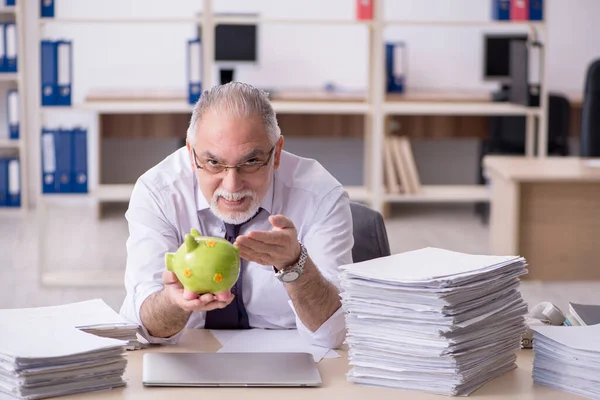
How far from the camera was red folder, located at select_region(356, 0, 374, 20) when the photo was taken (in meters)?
5.34

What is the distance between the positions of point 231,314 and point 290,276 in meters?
0.31

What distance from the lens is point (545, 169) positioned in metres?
4.63

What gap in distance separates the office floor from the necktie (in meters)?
2.37

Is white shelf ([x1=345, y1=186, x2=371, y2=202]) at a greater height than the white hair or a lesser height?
lesser

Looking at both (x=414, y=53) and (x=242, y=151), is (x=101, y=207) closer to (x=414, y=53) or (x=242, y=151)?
(x=414, y=53)

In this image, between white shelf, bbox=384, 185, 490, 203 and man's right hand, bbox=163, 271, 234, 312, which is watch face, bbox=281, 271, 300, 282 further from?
white shelf, bbox=384, 185, 490, 203

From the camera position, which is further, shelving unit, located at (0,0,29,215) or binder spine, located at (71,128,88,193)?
shelving unit, located at (0,0,29,215)

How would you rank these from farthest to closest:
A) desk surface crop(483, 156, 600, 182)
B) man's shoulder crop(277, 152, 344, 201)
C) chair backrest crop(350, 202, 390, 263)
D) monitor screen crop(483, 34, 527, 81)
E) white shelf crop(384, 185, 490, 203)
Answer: monitor screen crop(483, 34, 527, 81) < white shelf crop(384, 185, 490, 203) < desk surface crop(483, 156, 600, 182) < chair backrest crop(350, 202, 390, 263) < man's shoulder crop(277, 152, 344, 201)

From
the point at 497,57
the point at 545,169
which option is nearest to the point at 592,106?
the point at 545,169

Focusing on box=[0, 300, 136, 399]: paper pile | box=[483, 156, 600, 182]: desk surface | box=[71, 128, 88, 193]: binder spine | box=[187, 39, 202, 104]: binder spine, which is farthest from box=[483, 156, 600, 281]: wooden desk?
box=[0, 300, 136, 399]: paper pile

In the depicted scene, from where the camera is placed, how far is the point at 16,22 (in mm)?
6758

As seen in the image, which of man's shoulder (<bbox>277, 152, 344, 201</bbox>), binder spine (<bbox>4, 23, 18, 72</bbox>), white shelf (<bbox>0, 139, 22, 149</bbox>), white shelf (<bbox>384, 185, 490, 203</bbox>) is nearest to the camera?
man's shoulder (<bbox>277, 152, 344, 201</bbox>)

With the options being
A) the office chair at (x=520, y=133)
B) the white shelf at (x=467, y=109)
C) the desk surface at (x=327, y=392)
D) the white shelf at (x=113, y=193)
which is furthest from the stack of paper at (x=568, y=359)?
the office chair at (x=520, y=133)

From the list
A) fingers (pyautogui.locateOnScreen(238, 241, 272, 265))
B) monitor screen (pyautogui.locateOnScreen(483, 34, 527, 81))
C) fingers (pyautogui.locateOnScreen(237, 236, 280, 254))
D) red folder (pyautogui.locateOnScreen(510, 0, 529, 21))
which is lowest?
fingers (pyautogui.locateOnScreen(238, 241, 272, 265))
